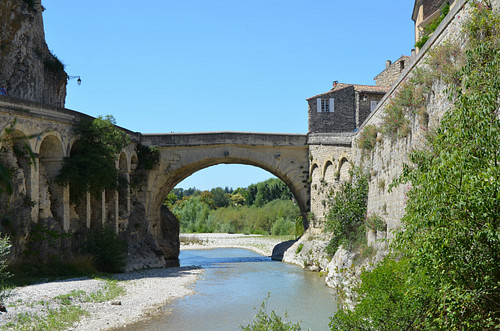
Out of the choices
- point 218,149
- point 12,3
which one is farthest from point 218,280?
point 12,3

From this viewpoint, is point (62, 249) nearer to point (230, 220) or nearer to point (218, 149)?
point (218, 149)

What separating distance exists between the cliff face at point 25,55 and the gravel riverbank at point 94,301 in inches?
428

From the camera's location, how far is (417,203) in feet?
20.1

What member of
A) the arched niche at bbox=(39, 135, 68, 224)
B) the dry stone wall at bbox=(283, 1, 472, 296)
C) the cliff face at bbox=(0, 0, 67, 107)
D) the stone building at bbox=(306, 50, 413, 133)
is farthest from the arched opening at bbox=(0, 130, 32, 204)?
the stone building at bbox=(306, 50, 413, 133)

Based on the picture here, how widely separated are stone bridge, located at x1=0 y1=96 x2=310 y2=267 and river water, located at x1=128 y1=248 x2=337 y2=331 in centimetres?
447

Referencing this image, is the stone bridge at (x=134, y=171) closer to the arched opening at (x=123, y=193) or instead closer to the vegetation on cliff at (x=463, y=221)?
the arched opening at (x=123, y=193)

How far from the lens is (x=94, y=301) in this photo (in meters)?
13.4

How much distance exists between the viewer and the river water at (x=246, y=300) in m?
11.9

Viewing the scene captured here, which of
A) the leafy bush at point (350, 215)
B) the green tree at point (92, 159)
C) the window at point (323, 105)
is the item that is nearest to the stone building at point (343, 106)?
the window at point (323, 105)

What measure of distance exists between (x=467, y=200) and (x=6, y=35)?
22525 mm

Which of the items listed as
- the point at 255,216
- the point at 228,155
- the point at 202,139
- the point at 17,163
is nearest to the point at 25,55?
the point at 202,139

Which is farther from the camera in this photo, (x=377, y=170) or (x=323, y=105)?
(x=323, y=105)

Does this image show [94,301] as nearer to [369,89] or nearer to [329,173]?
[329,173]

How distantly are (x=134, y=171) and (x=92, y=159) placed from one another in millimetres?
6363
